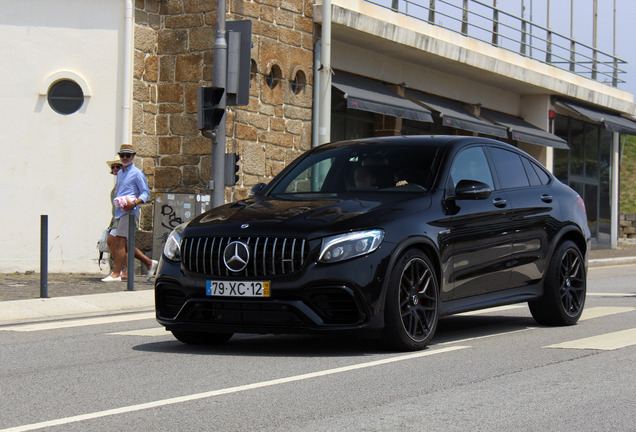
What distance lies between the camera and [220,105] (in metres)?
14.5

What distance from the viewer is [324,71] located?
18.2 metres

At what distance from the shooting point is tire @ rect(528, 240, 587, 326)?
31.3 ft

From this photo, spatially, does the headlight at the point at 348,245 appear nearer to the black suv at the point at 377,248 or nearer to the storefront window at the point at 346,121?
the black suv at the point at 377,248

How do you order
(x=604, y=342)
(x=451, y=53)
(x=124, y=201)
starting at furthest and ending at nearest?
(x=451, y=53) → (x=124, y=201) → (x=604, y=342)

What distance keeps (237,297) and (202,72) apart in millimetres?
11636

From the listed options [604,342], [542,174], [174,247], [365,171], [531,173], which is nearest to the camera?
[174,247]

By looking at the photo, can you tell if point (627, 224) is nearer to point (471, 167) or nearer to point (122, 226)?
point (122, 226)

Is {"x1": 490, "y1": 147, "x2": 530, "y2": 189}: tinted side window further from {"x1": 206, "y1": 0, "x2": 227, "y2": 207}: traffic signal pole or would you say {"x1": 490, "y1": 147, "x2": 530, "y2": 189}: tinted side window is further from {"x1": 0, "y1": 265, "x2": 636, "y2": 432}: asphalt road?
{"x1": 206, "y1": 0, "x2": 227, "y2": 207}: traffic signal pole

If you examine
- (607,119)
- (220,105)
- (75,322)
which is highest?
(607,119)

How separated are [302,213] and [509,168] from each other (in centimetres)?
261

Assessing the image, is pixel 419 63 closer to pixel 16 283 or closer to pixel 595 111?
pixel 595 111

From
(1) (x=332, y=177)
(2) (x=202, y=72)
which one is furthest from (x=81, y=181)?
(1) (x=332, y=177)

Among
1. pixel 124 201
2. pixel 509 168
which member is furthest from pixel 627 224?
pixel 509 168

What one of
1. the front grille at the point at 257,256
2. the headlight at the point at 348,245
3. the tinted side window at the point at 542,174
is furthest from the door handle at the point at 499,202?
the front grille at the point at 257,256
